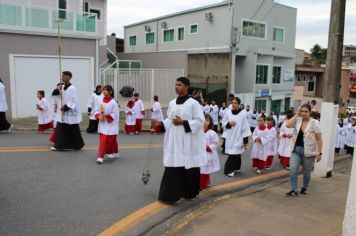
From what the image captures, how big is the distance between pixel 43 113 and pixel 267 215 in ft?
32.0

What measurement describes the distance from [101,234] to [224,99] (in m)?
23.8

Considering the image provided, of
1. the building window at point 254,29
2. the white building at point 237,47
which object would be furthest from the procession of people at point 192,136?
the building window at point 254,29

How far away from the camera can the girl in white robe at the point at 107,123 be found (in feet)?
28.8

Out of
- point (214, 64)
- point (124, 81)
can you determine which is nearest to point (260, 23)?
point (214, 64)

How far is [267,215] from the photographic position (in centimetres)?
588

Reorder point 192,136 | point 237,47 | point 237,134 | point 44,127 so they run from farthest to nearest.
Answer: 1. point 237,47
2. point 44,127
3. point 237,134
4. point 192,136

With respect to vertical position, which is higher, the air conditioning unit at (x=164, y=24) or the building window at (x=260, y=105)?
the air conditioning unit at (x=164, y=24)

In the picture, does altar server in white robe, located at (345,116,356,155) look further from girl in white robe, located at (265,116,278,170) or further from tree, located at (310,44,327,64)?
tree, located at (310,44,327,64)

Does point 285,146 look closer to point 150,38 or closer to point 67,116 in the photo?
point 67,116

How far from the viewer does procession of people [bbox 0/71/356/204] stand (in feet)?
19.6

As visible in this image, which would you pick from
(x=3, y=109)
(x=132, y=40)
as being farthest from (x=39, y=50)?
(x=132, y=40)

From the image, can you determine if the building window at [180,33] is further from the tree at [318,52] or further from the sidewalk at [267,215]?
the tree at [318,52]

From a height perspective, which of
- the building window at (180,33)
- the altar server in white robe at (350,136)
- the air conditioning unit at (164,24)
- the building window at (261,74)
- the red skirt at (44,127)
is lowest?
the altar server in white robe at (350,136)

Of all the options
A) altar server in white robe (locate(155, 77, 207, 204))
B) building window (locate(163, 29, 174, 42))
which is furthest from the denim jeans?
building window (locate(163, 29, 174, 42))
